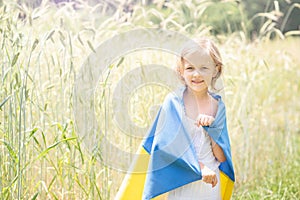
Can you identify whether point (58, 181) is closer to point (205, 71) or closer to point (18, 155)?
point (18, 155)

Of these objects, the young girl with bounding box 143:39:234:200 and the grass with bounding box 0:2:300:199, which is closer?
the young girl with bounding box 143:39:234:200

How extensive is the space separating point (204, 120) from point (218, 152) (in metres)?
0.20

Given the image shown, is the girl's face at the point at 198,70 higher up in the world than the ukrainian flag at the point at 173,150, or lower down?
higher up

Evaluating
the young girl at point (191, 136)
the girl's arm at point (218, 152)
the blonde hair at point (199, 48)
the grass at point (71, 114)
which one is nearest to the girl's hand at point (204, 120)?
the young girl at point (191, 136)

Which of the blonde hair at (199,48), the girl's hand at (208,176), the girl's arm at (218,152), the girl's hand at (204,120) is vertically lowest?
the girl's hand at (208,176)

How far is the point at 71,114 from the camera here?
3.57 m

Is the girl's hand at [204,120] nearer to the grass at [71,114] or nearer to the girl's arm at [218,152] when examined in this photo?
the girl's arm at [218,152]

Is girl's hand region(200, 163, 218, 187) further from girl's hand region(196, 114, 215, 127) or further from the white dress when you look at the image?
girl's hand region(196, 114, 215, 127)

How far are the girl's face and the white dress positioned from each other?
168 mm

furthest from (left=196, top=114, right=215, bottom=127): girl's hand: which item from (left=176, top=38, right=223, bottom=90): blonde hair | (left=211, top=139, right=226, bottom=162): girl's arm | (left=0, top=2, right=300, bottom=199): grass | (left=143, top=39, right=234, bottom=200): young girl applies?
(left=0, top=2, right=300, bottom=199): grass

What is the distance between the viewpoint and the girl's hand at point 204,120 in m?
2.91

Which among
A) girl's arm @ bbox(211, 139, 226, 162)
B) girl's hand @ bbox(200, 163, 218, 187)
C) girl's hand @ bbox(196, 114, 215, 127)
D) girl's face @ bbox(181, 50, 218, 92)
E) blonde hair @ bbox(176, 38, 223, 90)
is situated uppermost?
blonde hair @ bbox(176, 38, 223, 90)

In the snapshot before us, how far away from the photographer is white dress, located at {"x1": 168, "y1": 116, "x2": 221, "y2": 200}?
298cm

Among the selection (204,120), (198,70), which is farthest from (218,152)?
(198,70)
